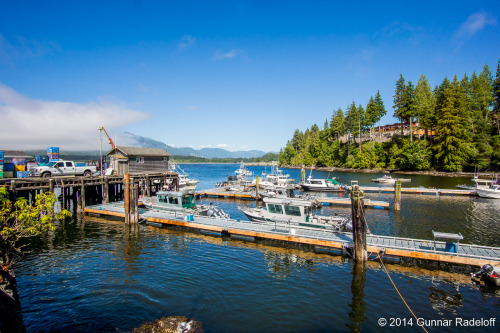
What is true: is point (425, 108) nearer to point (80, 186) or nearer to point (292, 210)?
point (292, 210)

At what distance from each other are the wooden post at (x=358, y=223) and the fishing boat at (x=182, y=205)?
14.0 meters

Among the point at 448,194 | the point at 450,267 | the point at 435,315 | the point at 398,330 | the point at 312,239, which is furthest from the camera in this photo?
the point at 448,194

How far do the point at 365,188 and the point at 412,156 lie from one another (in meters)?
37.7

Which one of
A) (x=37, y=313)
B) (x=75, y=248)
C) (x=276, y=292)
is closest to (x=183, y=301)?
Answer: (x=276, y=292)

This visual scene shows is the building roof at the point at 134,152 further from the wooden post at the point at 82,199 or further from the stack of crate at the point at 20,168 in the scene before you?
the stack of crate at the point at 20,168

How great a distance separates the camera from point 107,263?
17266 mm

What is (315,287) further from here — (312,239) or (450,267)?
(450,267)

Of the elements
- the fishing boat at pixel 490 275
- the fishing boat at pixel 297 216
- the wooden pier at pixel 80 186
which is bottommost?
the fishing boat at pixel 490 275

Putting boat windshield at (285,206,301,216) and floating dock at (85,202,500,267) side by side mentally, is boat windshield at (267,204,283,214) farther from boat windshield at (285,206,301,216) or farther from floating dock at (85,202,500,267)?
floating dock at (85,202,500,267)

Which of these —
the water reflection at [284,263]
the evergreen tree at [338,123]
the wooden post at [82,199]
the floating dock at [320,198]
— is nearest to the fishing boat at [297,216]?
the water reflection at [284,263]

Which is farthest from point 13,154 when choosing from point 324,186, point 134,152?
point 324,186

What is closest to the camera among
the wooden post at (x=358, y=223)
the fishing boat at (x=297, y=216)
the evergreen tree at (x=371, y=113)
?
the wooden post at (x=358, y=223)

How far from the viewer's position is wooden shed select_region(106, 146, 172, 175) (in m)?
38.8

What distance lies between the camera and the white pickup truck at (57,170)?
31.5m
